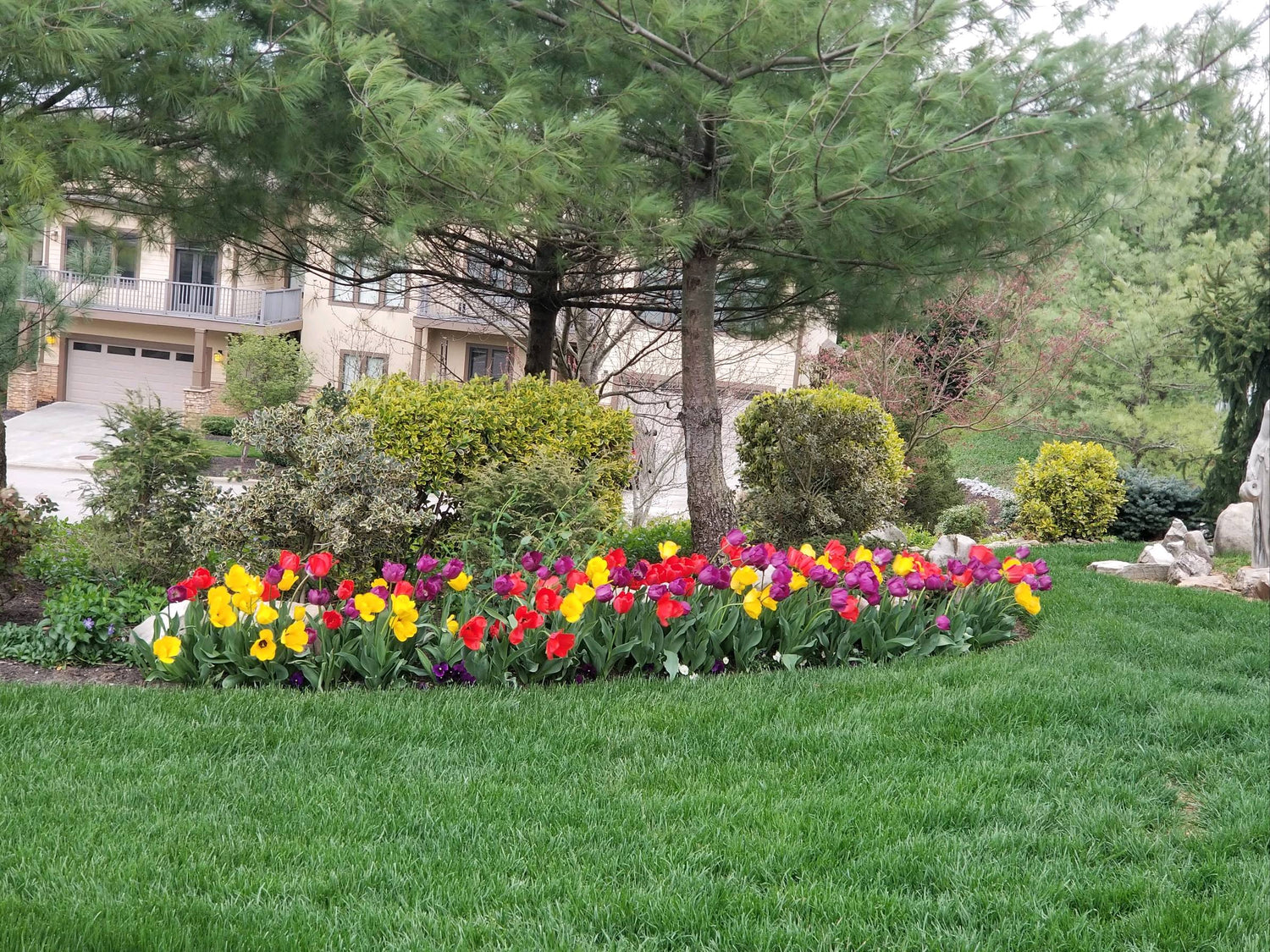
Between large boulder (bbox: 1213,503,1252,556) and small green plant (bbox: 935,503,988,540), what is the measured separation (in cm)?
245

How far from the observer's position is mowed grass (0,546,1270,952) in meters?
2.73

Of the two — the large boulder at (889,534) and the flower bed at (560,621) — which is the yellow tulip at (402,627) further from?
the large boulder at (889,534)

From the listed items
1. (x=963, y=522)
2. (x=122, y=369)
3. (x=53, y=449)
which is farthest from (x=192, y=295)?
(x=963, y=522)

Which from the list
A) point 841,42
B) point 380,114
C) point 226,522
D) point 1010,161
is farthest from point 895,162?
point 226,522

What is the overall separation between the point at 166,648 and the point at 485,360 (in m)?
23.9

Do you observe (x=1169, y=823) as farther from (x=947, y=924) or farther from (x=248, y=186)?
(x=248, y=186)

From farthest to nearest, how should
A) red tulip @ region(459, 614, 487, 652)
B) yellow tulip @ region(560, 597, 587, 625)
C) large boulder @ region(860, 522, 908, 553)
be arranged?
large boulder @ region(860, 522, 908, 553), yellow tulip @ region(560, 597, 587, 625), red tulip @ region(459, 614, 487, 652)

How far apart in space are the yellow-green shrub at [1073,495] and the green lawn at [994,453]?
9135mm

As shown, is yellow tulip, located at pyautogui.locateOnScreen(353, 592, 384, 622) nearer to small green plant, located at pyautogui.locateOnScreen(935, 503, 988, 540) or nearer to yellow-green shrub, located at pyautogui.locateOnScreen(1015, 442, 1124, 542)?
small green plant, located at pyautogui.locateOnScreen(935, 503, 988, 540)

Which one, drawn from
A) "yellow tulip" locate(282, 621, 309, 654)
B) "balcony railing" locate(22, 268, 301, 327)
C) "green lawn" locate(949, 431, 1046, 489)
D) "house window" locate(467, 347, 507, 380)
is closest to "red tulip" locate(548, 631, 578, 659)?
"yellow tulip" locate(282, 621, 309, 654)

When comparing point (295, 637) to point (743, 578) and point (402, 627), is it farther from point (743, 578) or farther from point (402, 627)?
point (743, 578)

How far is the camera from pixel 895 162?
5926 mm

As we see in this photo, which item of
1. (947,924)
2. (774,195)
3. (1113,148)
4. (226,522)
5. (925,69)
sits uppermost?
(925,69)

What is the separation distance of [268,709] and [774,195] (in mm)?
3810
